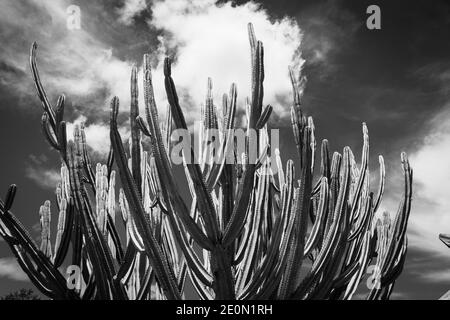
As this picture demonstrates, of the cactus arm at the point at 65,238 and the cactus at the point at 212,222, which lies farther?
the cactus arm at the point at 65,238

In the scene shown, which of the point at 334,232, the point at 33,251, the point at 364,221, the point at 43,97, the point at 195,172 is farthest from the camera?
the point at 43,97

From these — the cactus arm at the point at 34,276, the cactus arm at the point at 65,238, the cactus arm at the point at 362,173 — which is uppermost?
the cactus arm at the point at 362,173

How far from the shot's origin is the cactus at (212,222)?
284 cm

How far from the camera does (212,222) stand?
9.29 feet

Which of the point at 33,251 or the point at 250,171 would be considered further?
the point at 33,251

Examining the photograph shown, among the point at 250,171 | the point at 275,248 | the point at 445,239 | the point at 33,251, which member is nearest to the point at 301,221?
the point at 275,248

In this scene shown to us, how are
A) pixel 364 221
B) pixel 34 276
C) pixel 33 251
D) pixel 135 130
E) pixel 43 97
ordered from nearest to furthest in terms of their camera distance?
pixel 135 130 → pixel 33 251 → pixel 34 276 → pixel 364 221 → pixel 43 97

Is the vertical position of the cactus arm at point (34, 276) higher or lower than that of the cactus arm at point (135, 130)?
lower

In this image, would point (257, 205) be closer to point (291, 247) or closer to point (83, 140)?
point (291, 247)

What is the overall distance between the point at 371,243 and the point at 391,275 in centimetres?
44

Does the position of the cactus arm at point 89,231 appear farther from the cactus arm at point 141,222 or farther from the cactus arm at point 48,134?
the cactus arm at point 48,134

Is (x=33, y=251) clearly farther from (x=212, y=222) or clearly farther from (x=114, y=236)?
(x=212, y=222)

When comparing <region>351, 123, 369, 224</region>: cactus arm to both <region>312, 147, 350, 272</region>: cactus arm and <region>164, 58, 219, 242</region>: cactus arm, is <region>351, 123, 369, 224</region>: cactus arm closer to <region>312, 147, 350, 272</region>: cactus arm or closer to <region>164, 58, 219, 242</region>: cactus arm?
<region>312, 147, 350, 272</region>: cactus arm

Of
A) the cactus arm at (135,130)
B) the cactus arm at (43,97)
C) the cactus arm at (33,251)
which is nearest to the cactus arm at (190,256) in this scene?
the cactus arm at (135,130)
